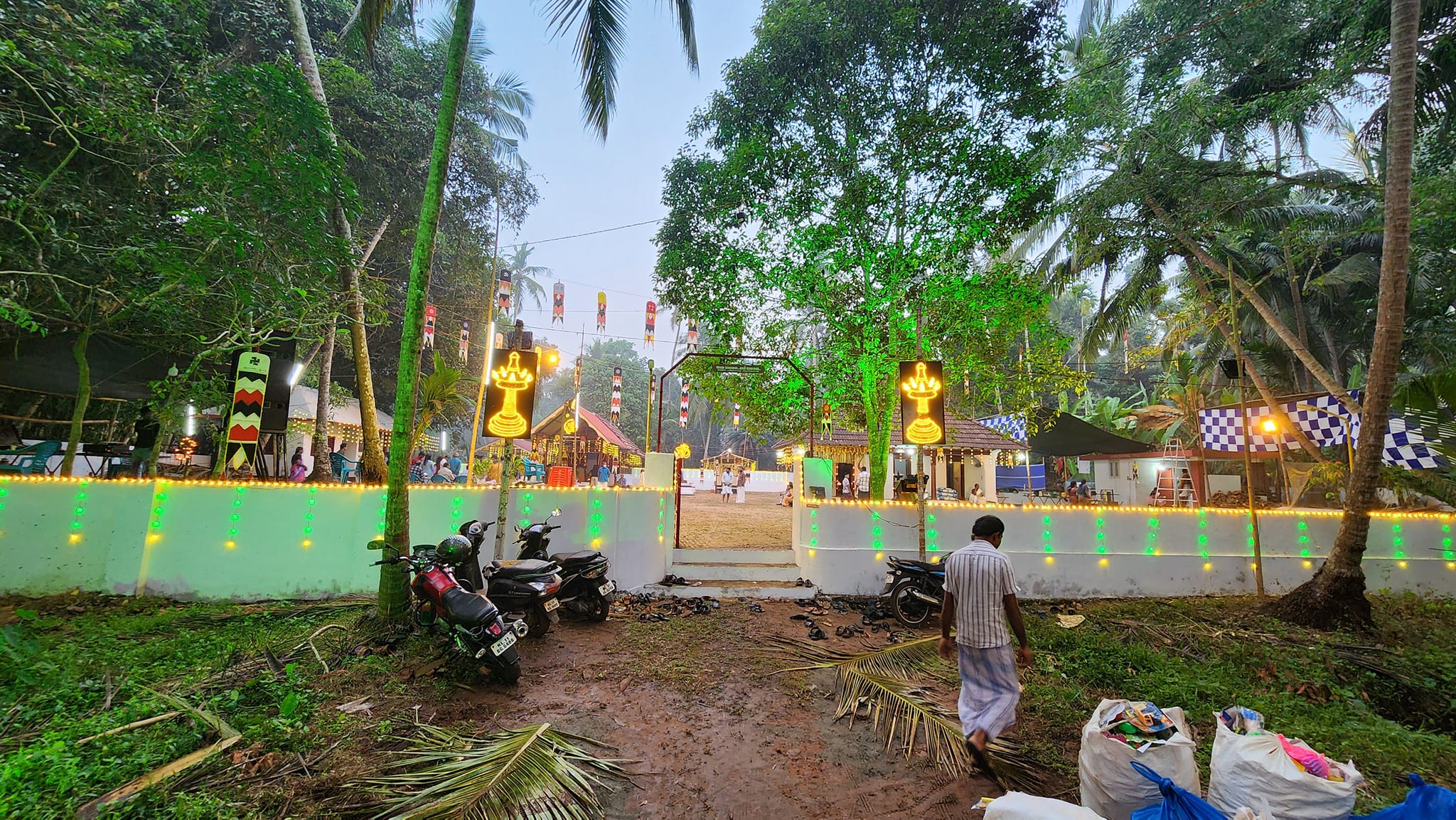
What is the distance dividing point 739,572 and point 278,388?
10230mm

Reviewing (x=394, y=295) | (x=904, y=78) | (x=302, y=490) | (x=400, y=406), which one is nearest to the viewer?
(x=400, y=406)

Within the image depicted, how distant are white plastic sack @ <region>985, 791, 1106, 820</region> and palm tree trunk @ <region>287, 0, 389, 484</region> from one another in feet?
34.1

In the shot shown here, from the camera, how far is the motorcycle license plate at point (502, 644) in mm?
4262

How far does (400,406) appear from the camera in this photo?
5.20m

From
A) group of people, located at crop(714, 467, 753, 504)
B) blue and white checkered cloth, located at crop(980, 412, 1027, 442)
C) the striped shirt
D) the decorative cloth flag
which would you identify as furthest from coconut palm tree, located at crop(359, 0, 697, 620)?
group of people, located at crop(714, 467, 753, 504)

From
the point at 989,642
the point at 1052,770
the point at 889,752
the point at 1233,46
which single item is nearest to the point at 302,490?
the point at 889,752

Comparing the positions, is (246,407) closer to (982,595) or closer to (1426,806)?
(982,595)

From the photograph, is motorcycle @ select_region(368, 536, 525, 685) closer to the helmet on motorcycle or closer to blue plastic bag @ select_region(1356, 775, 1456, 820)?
the helmet on motorcycle

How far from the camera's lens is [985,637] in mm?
3463

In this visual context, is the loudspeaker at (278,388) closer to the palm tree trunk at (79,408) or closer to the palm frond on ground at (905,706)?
the palm tree trunk at (79,408)

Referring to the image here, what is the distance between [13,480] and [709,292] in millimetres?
9926

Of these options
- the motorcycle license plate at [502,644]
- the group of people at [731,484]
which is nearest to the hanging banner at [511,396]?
the motorcycle license plate at [502,644]

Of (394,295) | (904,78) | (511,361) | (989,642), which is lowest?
(989,642)

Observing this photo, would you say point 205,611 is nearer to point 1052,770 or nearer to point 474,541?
point 474,541
